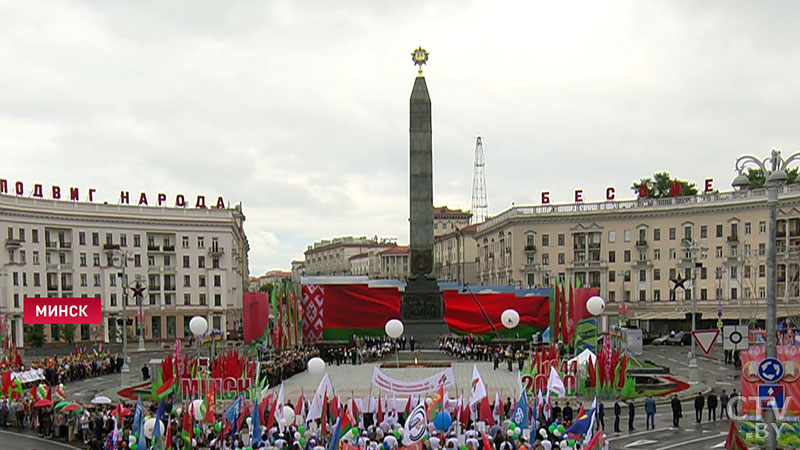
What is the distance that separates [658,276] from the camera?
72.1 metres

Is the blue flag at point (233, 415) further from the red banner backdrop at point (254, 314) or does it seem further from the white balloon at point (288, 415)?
the red banner backdrop at point (254, 314)

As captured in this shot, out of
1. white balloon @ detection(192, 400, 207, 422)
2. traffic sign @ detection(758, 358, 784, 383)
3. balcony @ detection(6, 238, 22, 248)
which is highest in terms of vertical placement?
balcony @ detection(6, 238, 22, 248)

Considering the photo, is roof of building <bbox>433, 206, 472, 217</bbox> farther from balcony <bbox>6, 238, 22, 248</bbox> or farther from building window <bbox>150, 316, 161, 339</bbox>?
balcony <bbox>6, 238, 22, 248</bbox>

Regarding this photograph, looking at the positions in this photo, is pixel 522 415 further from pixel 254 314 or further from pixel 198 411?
pixel 254 314

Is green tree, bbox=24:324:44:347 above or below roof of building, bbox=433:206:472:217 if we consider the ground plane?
below

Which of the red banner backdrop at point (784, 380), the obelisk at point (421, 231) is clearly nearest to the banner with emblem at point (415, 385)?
the red banner backdrop at point (784, 380)

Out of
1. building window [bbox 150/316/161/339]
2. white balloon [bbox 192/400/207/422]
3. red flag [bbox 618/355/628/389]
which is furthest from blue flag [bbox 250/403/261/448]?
building window [bbox 150/316/161/339]

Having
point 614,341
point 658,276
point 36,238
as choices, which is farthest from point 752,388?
point 36,238

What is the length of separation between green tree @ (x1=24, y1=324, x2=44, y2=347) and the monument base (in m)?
31.2

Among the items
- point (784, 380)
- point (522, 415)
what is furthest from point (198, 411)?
point (784, 380)

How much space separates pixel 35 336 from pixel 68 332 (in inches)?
131

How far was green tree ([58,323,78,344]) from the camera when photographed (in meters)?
64.9

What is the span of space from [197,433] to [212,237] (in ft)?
201

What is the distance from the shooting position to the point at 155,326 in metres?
74.9
